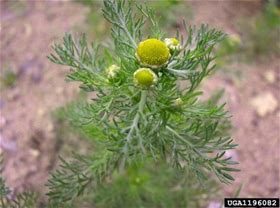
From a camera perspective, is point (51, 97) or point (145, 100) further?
point (51, 97)

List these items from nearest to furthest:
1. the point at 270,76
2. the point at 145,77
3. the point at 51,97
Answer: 1. the point at 145,77
2. the point at 51,97
3. the point at 270,76

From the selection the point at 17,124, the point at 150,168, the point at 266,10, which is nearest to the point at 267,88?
the point at 266,10

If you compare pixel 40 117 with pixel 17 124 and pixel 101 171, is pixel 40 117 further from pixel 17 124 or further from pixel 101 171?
pixel 101 171

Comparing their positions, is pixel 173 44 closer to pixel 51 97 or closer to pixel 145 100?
pixel 145 100

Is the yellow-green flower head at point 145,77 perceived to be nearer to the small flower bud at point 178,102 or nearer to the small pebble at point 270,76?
the small flower bud at point 178,102

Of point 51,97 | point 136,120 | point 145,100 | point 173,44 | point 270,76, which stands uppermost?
point 270,76

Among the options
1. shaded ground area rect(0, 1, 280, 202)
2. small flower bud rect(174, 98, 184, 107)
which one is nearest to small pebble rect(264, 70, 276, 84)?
shaded ground area rect(0, 1, 280, 202)

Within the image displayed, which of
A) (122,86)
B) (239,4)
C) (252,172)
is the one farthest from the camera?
(239,4)

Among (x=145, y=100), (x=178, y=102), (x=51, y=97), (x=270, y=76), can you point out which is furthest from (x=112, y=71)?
(x=270, y=76)
